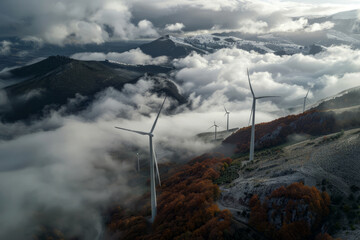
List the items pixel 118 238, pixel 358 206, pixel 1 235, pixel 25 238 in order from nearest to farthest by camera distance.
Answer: pixel 358 206, pixel 118 238, pixel 25 238, pixel 1 235

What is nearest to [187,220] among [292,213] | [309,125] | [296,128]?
[292,213]

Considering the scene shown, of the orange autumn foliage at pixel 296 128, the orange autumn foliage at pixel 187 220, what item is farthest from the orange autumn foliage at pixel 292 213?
the orange autumn foliage at pixel 296 128

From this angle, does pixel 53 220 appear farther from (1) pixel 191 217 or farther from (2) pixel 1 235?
(1) pixel 191 217

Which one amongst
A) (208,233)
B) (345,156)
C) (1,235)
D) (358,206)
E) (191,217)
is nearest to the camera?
(358,206)

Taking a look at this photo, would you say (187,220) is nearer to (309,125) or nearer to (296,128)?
(309,125)

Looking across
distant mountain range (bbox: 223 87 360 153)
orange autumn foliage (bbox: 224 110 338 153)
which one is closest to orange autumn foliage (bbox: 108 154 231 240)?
orange autumn foliage (bbox: 224 110 338 153)

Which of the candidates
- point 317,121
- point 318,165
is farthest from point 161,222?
point 317,121

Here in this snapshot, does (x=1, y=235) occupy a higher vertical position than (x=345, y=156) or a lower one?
lower

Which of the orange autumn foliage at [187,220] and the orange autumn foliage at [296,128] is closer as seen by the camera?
the orange autumn foliage at [187,220]

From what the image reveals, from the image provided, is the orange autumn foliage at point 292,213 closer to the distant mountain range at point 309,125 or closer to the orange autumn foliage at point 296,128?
the distant mountain range at point 309,125
